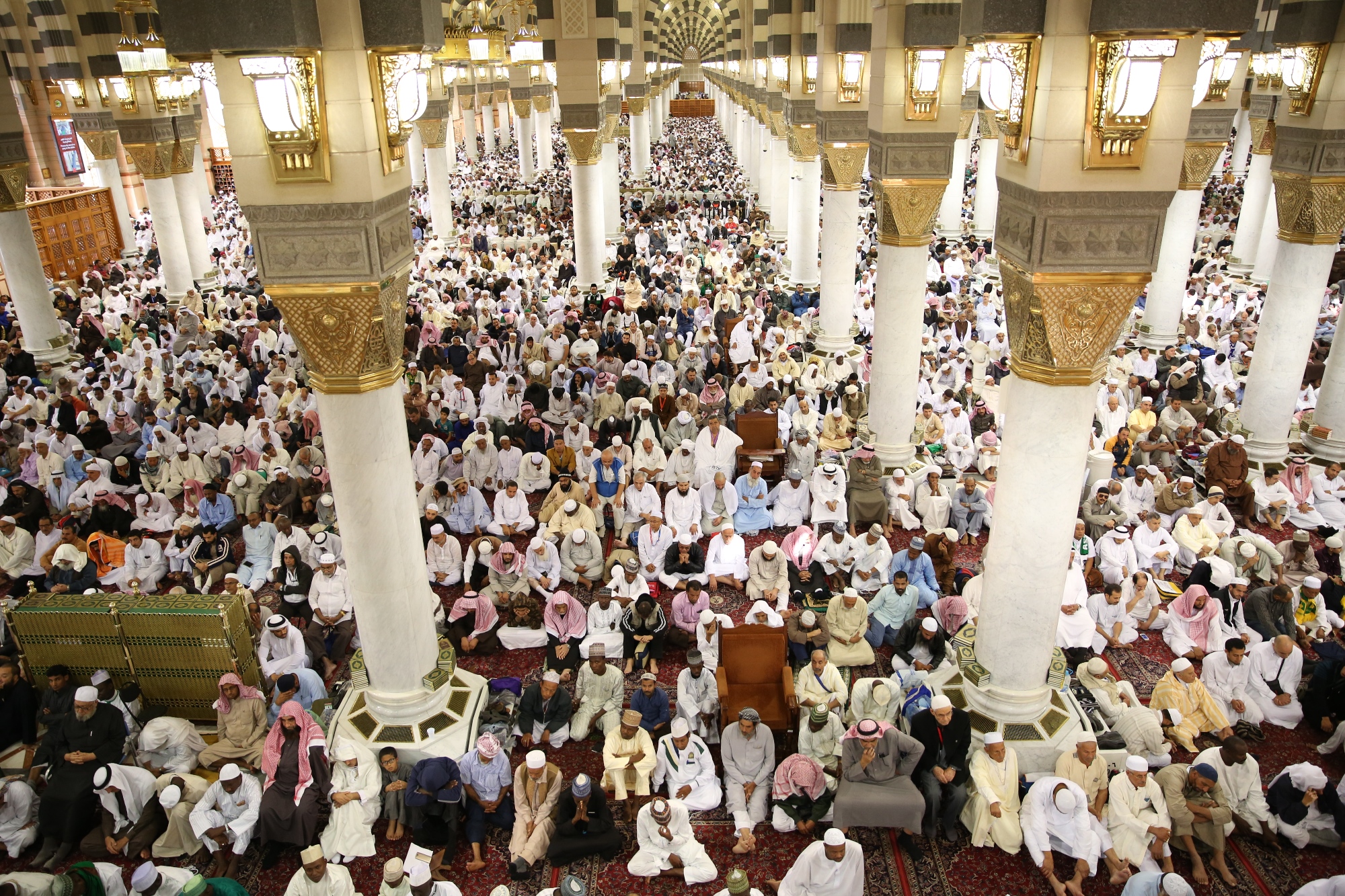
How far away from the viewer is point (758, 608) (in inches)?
202

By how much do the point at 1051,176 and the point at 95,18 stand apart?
11.8m

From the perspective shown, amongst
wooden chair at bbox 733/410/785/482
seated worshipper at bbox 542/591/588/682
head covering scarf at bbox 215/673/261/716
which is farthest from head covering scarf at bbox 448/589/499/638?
wooden chair at bbox 733/410/785/482

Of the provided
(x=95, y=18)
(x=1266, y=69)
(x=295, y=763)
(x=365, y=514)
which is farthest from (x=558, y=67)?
(x=295, y=763)

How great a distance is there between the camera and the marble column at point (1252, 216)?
472 inches

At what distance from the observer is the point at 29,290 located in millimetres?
10109

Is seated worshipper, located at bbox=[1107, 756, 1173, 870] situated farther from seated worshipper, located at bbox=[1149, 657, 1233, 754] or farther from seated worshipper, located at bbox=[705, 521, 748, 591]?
seated worshipper, located at bbox=[705, 521, 748, 591]

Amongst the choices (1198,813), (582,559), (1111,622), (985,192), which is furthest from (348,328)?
(985,192)

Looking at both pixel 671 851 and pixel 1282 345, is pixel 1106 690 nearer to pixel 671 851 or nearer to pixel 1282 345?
pixel 671 851

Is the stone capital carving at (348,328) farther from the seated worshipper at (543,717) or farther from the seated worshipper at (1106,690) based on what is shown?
the seated worshipper at (1106,690)

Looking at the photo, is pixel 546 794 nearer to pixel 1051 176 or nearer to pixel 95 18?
pixel 1051 176

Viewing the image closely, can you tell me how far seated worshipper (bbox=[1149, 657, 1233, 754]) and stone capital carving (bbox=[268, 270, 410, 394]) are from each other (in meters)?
4.30

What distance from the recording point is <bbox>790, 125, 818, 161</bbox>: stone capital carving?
11.5 meters

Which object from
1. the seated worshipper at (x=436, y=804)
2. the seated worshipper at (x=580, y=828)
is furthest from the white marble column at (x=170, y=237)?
the seated worshipper at (x=580, y=828)

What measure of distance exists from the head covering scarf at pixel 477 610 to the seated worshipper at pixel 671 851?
202 centimetres
